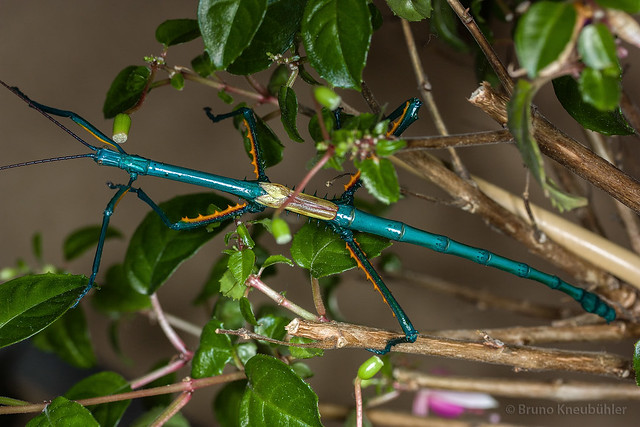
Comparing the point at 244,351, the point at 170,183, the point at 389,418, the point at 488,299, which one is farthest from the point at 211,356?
the point at 170,183

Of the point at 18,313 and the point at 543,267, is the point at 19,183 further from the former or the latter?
the point at 543,267

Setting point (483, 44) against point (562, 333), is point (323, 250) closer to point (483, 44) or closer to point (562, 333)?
point (483, 44)

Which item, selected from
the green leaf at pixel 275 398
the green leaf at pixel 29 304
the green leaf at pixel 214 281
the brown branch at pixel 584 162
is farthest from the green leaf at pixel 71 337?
the brown branch at pixel 584 162

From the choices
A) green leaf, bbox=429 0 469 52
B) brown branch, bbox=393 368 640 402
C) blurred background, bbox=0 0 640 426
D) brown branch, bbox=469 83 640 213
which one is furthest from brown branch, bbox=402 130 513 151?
blurred background, bbox=0 0 640 426

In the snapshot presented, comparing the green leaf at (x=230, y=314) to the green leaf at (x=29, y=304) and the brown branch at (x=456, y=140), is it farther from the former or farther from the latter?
the brown branch at (x=456, y=140)

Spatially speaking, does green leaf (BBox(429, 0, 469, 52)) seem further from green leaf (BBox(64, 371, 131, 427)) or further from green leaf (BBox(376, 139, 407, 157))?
green leaf (BBox(64, 371, 131, 427))

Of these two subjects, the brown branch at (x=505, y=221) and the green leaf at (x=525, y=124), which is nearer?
the green leaf at (x=525, y=124)

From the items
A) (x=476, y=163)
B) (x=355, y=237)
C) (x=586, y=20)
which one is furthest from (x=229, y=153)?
(x=586, y=20)
